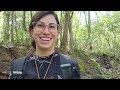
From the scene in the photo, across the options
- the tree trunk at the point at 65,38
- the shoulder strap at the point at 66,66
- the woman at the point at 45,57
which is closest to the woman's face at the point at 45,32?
the woman at the point at 45,57

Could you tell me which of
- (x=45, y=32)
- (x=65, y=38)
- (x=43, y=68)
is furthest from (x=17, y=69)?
(x=65, y=38)

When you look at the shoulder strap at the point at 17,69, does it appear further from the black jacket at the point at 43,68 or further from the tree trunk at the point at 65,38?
the tree trunk at the point at 65,38

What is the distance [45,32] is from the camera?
71.4 inches

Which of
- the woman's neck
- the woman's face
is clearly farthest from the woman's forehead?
the woman's neck

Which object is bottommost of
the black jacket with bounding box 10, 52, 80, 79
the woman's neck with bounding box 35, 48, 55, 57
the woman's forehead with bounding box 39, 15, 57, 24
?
the black jacket with bounding box 10, 52, 80, 79

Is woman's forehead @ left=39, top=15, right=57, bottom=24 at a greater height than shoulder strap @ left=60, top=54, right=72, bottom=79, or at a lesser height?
greater

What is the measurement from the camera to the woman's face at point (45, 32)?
5.89ft

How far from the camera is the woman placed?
1760 millimetres

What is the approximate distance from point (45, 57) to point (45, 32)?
175mm

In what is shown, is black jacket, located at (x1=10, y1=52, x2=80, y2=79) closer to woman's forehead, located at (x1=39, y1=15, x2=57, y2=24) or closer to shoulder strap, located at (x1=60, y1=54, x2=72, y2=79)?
shoulder strap, located at (x1=60, y1=54, x2=72, y2=79)

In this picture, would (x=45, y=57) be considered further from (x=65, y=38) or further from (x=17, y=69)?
(x=65, y=38)
